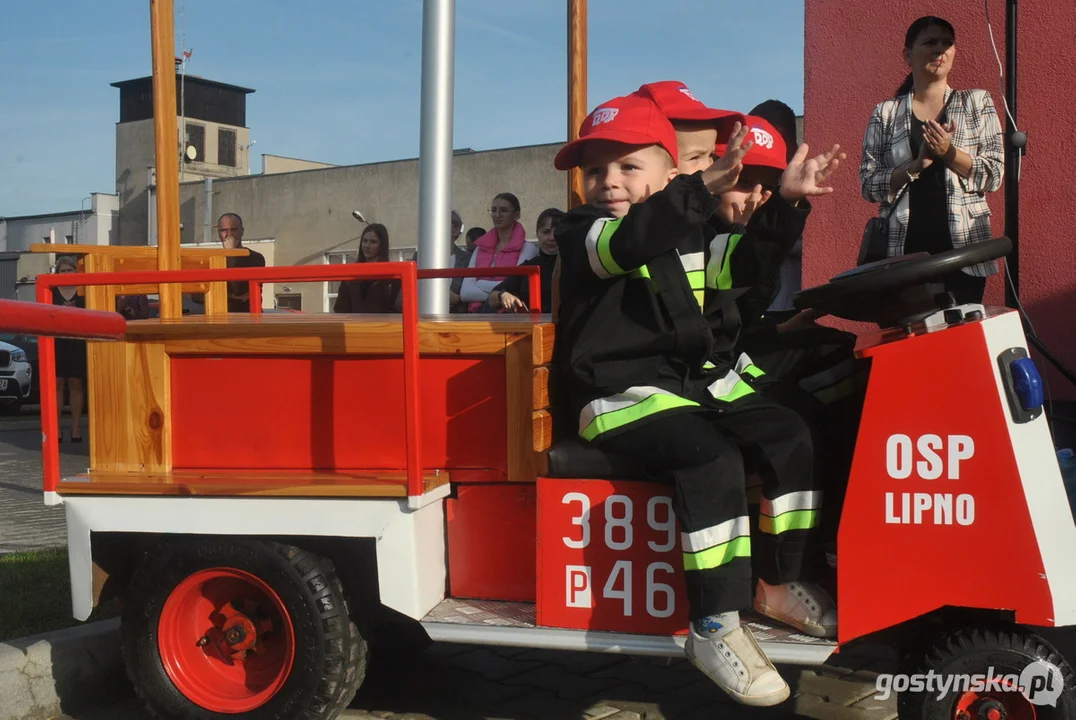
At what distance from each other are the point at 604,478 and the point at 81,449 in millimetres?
9211

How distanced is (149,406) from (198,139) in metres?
60.1

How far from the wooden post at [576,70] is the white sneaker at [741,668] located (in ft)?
8.69

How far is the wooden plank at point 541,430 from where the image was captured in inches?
127

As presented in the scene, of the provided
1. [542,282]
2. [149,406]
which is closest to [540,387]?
[149,406]

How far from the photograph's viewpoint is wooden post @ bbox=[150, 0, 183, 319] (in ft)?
15.8

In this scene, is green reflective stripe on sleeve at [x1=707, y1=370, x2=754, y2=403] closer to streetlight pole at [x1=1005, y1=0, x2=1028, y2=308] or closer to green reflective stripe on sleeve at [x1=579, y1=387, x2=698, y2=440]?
green reflective stripe on sleeve at [x1=579, y1=387, x2=698, y2=440]

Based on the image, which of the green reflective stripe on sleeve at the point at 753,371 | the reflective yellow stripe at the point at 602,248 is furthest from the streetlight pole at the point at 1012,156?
the reflective yellow stripe at the point at 602,248

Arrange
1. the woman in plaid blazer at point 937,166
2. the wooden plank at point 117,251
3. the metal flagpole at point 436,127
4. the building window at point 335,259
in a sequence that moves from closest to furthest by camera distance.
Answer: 1. the woman in plaid blazer at point 937,166
2. the wooden plank at point 117,251
3. the metal flagpole at point 436,127
4. the building window at point 335,259

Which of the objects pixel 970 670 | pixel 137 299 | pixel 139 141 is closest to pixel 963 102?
pixel 970 670

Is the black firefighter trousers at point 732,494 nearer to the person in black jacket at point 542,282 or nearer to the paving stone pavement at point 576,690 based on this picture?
the paving stone pavement at point 576,690

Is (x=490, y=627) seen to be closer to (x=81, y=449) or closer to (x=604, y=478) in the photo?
(x=604, y=478)

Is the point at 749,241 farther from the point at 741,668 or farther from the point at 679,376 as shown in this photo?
the point at 741,668

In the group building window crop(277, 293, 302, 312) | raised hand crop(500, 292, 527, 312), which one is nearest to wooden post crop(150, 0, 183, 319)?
raised hand crop(500, 292, 527, 312)

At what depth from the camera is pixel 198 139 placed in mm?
60219
